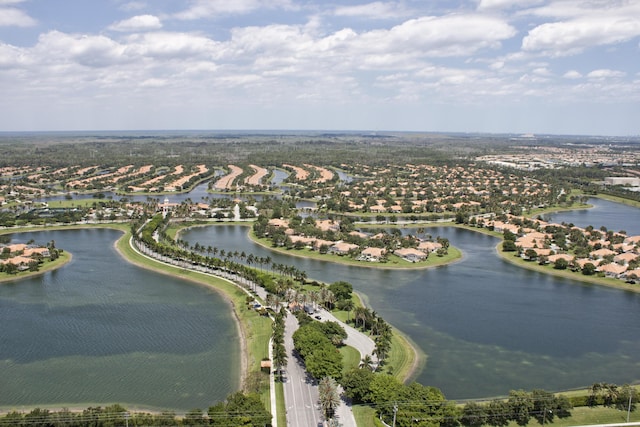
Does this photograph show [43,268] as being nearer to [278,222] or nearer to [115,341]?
[115,341]

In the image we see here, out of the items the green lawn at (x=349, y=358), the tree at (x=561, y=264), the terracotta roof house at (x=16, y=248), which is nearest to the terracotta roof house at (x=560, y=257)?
the tree at (x=561, y=264)

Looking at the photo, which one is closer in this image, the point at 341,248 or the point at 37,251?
the point at 37,251

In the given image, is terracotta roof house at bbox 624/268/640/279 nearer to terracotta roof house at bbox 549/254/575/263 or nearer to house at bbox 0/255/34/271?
terracotta roof house at bbox 549/254/575/263

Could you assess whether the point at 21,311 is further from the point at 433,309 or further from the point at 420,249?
the point at 420,249

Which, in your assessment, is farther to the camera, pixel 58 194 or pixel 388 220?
pixel 58 194

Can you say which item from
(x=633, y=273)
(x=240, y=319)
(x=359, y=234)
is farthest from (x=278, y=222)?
(x=633, y=273)

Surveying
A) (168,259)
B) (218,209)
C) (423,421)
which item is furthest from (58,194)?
(423,421)
